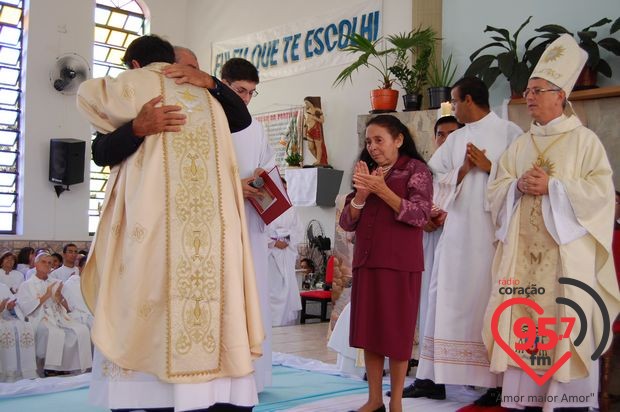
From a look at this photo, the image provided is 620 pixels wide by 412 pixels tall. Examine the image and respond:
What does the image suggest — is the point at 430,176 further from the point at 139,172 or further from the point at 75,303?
the point at 75,303

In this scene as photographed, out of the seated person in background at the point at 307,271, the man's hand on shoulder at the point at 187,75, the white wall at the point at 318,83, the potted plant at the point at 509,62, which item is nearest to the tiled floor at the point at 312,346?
the seated person in background at the point at 307,271

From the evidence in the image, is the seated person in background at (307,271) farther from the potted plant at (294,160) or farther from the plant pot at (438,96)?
the plant pot at (438,96)

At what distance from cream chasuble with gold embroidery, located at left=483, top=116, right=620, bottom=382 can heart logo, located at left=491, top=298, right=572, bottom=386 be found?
2 cm

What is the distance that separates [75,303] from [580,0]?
6212mm

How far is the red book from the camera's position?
376 cm

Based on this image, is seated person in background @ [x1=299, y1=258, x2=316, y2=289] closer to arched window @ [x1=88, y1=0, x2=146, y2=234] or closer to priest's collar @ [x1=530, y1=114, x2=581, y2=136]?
arched window @ [x1=88, y1=0, x2=146, y2=234]

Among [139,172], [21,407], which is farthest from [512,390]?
[21,407]

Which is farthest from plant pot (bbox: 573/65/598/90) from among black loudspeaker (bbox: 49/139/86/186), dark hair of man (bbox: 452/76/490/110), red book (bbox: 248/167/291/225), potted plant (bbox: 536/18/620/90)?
black loudspeaker (bbox: 49/139/86/186)

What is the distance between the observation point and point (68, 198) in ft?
41.1

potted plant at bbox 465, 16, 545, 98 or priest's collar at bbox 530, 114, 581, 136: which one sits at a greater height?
potted plant at bbox 465, 16, 545, 98

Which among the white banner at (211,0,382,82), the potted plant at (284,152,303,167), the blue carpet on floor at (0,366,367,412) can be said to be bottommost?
the blue carpet on floor at (0,366,367,412)

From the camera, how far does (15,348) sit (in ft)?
21.1

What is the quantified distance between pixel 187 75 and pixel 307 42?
9.10 m

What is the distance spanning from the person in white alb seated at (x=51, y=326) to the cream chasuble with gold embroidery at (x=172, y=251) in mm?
4240
